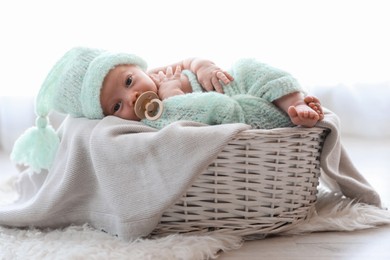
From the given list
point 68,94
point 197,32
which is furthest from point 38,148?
point 197,32

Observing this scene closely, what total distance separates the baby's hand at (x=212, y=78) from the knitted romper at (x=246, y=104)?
0.12 feet

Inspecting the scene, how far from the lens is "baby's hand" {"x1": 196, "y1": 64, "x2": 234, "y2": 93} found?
4.61 feet

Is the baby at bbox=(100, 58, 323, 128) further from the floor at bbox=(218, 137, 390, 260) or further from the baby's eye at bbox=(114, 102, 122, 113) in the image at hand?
the floor at bbox=(218, 137, 390, 260)

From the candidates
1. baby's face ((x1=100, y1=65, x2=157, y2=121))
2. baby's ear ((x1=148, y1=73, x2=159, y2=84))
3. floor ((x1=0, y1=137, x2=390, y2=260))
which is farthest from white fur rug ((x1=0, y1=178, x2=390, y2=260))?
baby's ear ((x1=148, y1=73, x2=159, y2=84))

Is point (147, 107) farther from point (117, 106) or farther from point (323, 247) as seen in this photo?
point (323, 247)

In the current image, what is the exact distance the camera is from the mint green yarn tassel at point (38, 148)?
1394 mm

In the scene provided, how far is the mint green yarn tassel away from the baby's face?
0.15m

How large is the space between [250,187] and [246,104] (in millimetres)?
213

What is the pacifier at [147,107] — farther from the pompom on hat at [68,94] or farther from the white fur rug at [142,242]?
the white fur rug at [142,242]

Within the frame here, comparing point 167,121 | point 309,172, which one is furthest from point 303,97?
point 167,121

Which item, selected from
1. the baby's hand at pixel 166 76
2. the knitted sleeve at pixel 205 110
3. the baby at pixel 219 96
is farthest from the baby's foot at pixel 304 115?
the baby's hand at pixel 166 76

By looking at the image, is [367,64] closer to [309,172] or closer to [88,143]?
[309,172]

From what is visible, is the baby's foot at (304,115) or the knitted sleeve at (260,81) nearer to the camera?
the baby's foot at (304,115)

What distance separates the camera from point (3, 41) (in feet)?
7.32
